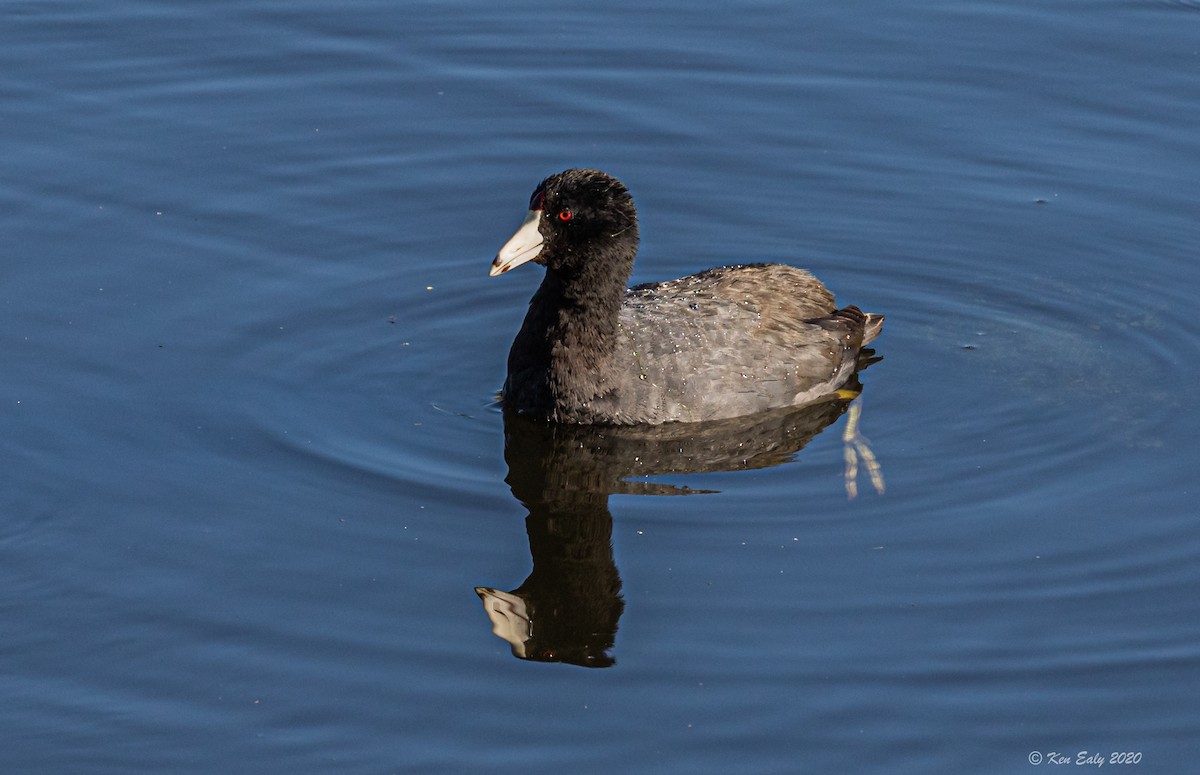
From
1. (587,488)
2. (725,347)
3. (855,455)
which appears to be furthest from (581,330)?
(855,455)

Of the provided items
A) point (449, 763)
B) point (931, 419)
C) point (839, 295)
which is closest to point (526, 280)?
point (839, 295)

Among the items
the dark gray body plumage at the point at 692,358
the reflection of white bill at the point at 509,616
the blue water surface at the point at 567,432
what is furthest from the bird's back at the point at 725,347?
the reflection of white bill at the point at 509,616

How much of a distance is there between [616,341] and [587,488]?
1.11 metres

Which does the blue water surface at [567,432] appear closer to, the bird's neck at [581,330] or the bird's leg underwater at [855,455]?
the bird's leg underwater at [855,455]

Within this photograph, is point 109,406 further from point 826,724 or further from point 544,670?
point 826,724

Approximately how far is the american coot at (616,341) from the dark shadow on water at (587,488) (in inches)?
5.1

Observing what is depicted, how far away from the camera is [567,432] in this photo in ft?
33.9

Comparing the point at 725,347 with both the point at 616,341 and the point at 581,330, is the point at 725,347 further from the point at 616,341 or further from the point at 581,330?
the point at 581,330

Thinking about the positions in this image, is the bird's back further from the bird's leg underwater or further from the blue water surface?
the bird's leg underwater

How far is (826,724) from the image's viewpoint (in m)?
7.50

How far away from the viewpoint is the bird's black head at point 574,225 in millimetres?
10102

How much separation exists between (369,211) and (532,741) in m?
6.25

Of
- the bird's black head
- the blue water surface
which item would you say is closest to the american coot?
the bird's black head

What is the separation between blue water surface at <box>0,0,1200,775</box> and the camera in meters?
7.62
